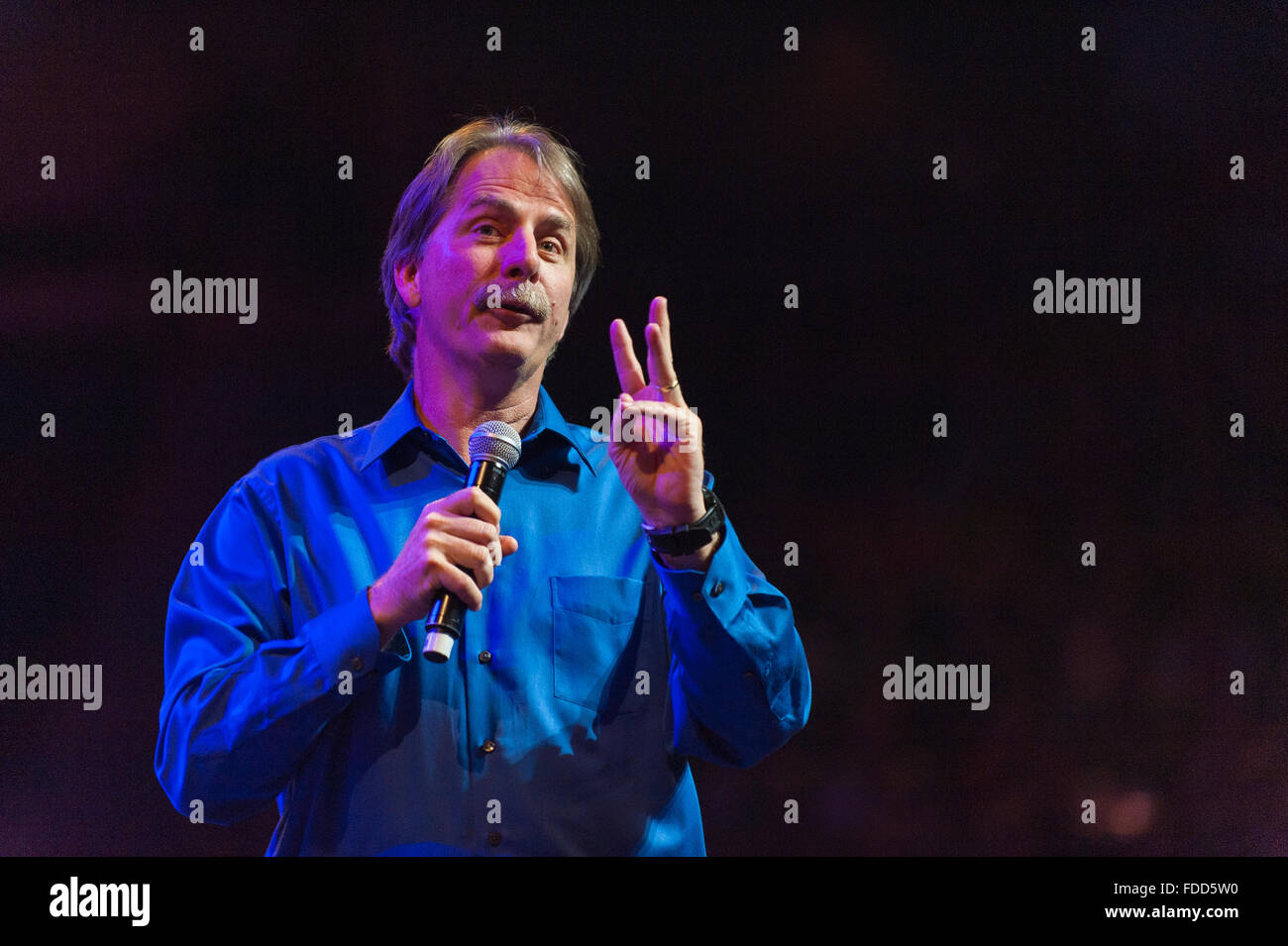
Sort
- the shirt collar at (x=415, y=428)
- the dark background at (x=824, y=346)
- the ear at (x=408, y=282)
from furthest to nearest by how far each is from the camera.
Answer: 1. the dark background at (x=824, y=346)
2. the ear at (x=408, y=282)
3. the shirt collar at (x=415, y=428)

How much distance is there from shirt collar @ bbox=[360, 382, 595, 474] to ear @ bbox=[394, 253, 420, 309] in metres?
0.17

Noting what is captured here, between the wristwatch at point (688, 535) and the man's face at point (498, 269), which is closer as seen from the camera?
the wristwatch at point (688, 535)

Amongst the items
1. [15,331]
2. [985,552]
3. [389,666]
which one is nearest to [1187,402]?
[985,552]

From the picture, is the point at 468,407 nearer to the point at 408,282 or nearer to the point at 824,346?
the point at 408,282

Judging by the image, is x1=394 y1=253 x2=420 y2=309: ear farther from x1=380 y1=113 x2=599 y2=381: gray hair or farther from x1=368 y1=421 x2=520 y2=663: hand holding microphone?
x1=368 y1=421 x2=520 y2=663: hand holding microphone

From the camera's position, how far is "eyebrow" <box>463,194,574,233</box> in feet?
6.62

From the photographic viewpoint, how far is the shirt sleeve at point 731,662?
1.78m

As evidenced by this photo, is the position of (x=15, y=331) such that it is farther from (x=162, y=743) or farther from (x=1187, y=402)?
(x=1187, y=402)

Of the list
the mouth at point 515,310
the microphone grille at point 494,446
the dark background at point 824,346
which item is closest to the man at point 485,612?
the mouth at point 515,310

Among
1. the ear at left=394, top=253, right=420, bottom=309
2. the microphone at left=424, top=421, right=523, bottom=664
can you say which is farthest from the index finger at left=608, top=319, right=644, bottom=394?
the ear at left=394, top=253, right=420, bottom=309

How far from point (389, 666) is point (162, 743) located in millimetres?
390

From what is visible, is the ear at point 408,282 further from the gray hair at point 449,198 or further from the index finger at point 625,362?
the index finger at point 625,362

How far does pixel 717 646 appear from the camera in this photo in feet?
5.87
